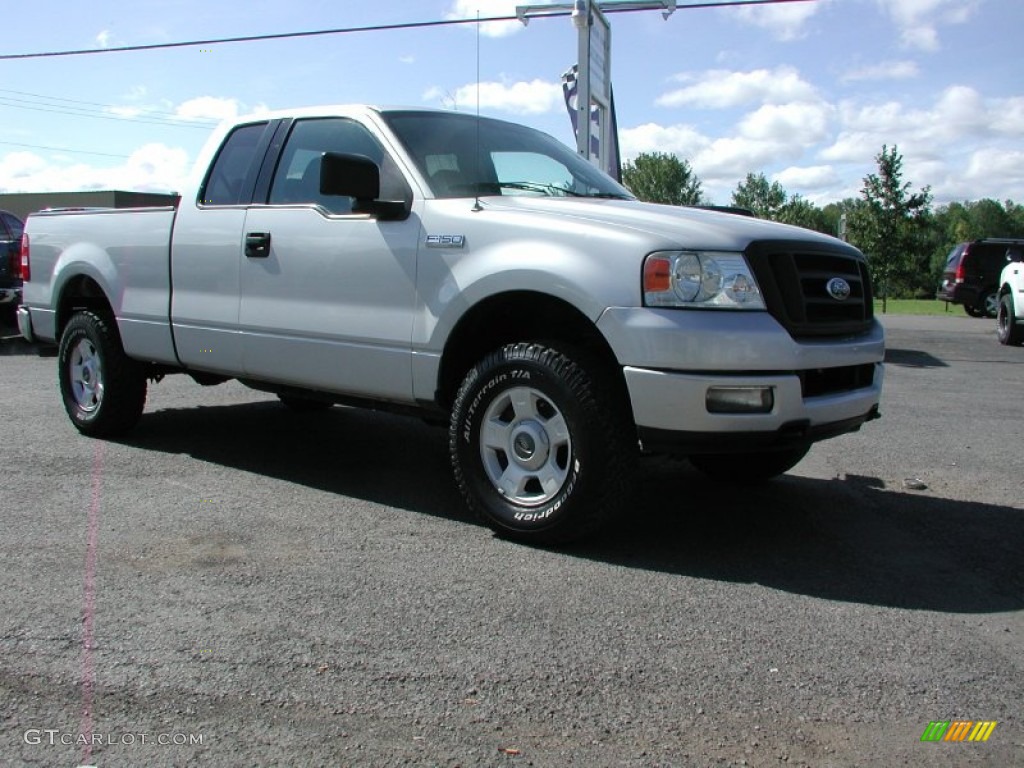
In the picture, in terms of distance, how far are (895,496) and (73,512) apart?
4.24m

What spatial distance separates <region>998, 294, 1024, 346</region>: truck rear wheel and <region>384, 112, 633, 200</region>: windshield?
37.9 ft

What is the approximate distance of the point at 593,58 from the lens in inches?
531

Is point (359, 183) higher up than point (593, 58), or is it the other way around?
point (593, 58)

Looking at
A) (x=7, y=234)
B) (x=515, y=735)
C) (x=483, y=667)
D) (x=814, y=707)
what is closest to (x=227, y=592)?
(x=483, y=667)

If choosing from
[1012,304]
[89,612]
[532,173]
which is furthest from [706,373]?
[1012,304]

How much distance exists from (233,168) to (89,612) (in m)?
3.06

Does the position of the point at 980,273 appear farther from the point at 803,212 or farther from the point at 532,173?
the point at 803,212

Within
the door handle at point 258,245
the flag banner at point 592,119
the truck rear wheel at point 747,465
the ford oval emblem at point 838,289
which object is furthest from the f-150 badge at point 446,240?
the flag banner at point 592,119

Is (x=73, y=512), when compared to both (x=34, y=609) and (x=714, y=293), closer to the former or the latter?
(x=34, y=609)

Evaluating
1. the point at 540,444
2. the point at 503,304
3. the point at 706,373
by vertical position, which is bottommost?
the point at 540,444

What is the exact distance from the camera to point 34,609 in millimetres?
3404

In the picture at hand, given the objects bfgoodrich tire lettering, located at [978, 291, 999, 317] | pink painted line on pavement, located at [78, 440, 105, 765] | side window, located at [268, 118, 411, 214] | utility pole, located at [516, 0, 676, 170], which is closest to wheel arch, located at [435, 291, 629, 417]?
side window, located at [268, 118, 411, 214]

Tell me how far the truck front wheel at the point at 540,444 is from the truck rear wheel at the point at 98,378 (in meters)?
Answer: 2.91

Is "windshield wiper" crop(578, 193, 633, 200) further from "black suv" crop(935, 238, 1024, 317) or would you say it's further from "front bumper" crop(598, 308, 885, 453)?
"black suv" crop(935, 238, 1024, 317)
